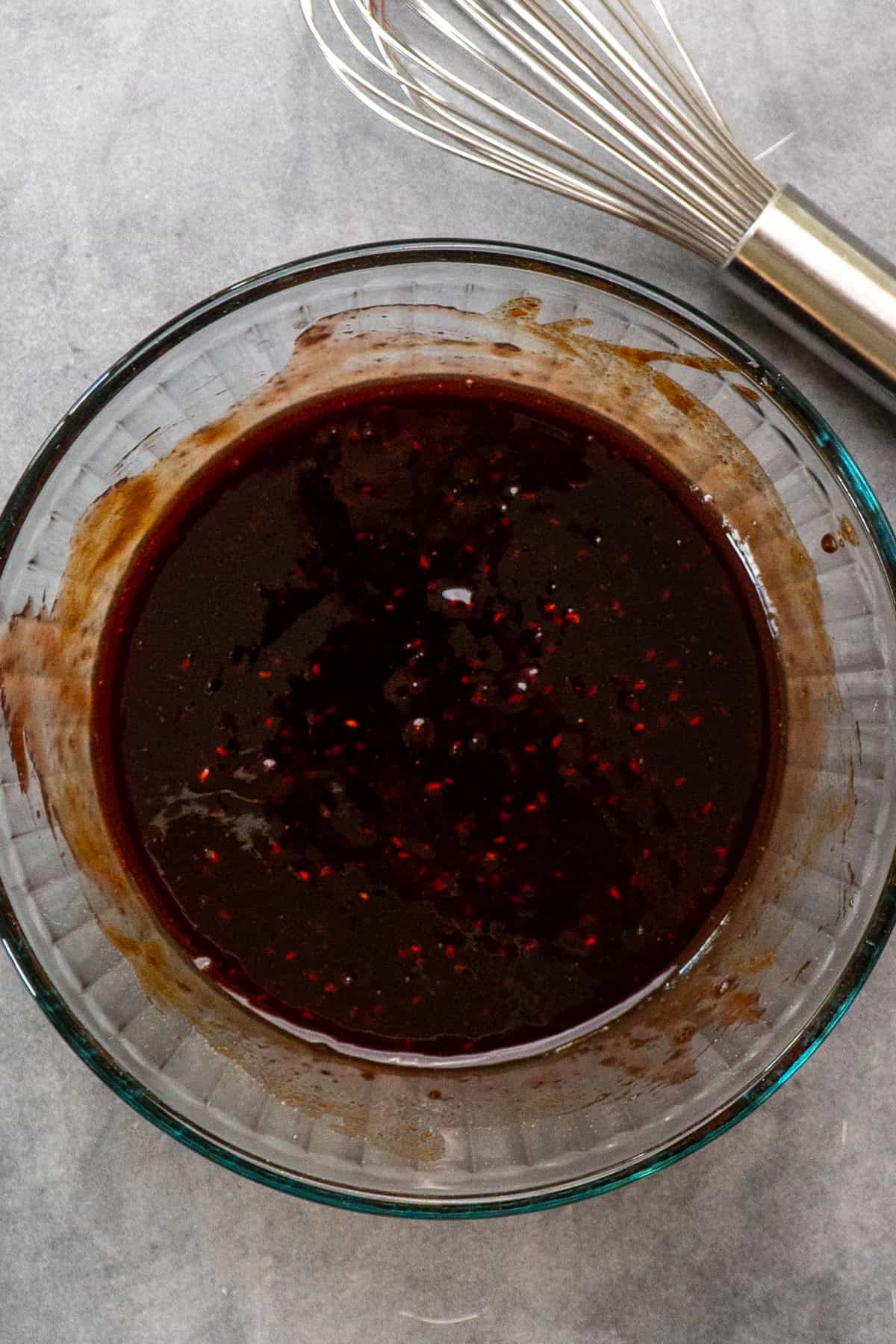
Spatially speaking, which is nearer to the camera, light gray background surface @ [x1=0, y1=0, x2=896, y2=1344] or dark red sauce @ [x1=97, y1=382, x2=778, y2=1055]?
dark red sauce @ [x1=97, y1=382, x2=778, y2=1055]

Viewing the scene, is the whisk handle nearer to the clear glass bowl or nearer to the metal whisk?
the metal whisk

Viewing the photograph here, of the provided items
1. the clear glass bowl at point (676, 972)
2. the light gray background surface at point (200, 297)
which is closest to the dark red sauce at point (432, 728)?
the clear glass bowl at point (676, 972)

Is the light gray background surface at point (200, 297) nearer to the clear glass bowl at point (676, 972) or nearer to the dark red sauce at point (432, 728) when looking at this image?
the clear glass bowl at point (676, 972)

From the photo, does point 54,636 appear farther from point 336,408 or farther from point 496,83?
point 496,83

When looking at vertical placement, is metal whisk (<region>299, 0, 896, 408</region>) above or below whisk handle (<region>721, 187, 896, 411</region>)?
above

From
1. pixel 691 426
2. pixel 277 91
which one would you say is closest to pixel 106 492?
pixel 277 91

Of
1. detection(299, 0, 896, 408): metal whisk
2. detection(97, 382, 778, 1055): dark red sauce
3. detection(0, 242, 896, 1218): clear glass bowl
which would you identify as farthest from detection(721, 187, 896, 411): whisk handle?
detection(97, 382, 778, 1055): dark red sauce

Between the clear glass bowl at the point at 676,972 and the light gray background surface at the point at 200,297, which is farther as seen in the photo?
the light gray background surface at the point at 200,297
